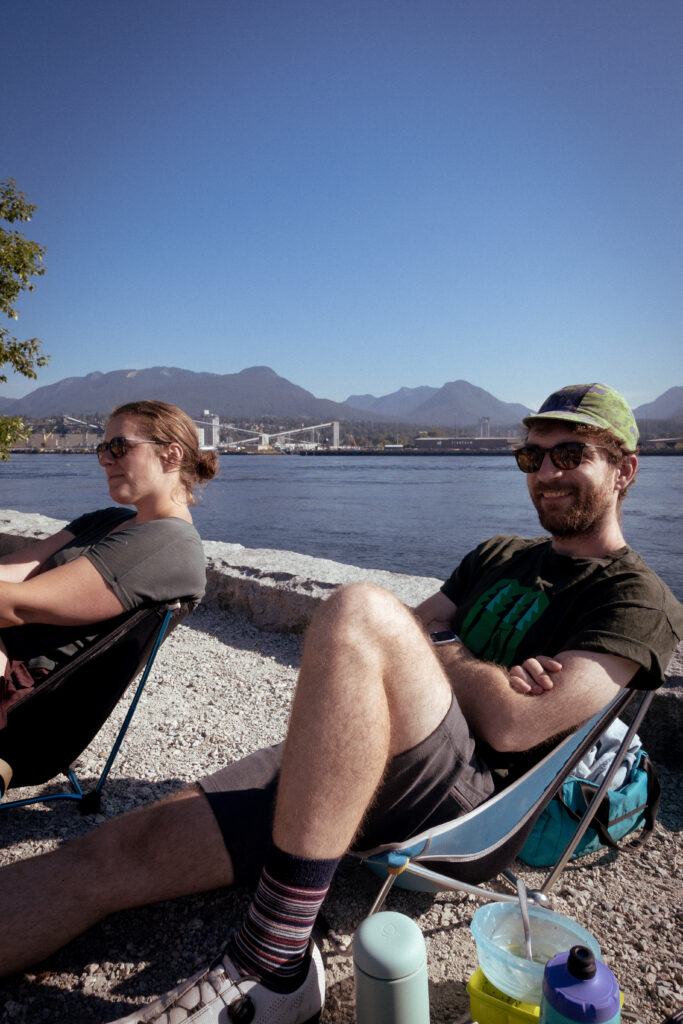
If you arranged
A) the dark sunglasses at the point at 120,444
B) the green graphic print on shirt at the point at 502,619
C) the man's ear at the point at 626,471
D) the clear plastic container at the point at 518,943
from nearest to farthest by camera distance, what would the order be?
the clear plastic container at the point at 518,943, the green graphic print on shirt at the point at 502,619, the man's ear at the point at 626,471, the dark sunglasses at the point at 120,444

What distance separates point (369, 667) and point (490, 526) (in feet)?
58.8

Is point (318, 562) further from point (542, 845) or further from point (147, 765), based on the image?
point (542, 845)

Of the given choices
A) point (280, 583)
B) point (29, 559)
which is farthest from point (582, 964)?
point (280, 583)

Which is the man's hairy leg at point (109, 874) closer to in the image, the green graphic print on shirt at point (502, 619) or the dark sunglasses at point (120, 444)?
the green graphic print on shirt at point (502, 619)

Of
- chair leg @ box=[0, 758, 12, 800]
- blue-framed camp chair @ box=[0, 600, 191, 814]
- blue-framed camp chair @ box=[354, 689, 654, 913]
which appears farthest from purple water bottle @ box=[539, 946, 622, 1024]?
chair leg @ box=[0, 758, 12, 800]

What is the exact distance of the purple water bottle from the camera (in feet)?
3.15

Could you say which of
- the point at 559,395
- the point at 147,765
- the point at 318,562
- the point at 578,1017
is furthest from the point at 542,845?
the point at 318,562

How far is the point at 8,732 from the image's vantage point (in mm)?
1784

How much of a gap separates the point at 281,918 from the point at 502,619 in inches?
36.2

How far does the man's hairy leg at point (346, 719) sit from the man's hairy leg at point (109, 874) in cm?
43

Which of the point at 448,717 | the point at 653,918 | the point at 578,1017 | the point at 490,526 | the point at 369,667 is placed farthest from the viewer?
the point at 490,526

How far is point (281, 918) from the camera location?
1.14 meters

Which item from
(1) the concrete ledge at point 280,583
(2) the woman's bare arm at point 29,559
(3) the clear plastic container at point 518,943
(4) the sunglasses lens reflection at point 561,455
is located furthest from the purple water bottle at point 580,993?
(1) the concrete ledge at point 280,583

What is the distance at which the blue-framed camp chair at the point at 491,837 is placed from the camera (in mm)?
1226
